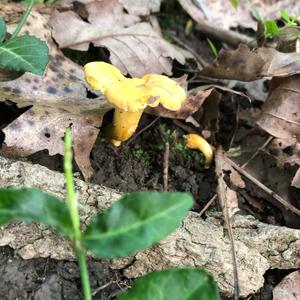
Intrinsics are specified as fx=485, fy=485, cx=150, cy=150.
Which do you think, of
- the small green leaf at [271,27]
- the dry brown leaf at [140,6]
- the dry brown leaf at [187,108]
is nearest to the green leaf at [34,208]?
the dry brown leaf at [187,108]

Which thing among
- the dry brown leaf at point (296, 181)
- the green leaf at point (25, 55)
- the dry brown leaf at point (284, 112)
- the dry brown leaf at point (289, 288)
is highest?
the green leaf at point (25, 55)

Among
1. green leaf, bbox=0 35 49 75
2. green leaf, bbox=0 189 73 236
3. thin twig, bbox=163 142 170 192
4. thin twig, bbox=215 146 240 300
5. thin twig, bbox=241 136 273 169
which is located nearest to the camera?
green leaf, bbox=0 189 73 236

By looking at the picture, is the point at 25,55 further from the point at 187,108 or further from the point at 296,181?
the point at 296,181

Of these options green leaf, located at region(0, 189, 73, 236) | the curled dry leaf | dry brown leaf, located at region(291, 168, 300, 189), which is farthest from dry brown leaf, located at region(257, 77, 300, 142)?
green leaf, located at region(0, 189, 73, 236)

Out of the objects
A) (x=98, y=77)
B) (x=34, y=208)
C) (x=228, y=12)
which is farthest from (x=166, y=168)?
(x=228, y=12)

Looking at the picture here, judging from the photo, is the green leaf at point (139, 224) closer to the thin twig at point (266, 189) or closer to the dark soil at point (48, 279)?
the dark soil at point (48, 279)

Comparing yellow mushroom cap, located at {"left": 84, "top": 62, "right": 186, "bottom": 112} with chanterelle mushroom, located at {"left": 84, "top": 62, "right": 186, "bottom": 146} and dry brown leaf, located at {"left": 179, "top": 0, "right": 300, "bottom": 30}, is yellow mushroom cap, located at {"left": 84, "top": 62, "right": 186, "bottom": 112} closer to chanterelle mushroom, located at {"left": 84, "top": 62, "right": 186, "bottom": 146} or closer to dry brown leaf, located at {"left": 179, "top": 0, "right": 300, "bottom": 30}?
chanterelle mushroom, located at {"left": 84, "top": 62, "right": 186, "bottom": 146}
